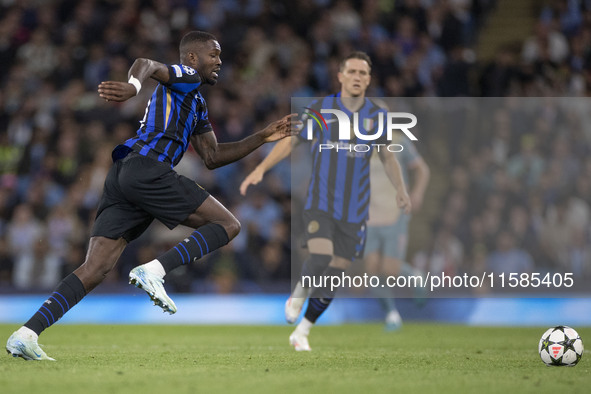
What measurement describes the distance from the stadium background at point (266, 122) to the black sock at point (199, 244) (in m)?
5.18

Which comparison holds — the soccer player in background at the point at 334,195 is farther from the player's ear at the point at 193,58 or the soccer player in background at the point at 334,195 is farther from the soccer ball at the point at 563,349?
the soccer ball at the point at 563,349

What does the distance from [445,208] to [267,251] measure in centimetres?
267

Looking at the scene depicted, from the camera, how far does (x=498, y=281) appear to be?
35.5 ft

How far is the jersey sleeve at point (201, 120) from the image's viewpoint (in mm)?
6686

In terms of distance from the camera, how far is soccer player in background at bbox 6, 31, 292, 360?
245 inches

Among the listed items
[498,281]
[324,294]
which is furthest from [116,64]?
[324,294]

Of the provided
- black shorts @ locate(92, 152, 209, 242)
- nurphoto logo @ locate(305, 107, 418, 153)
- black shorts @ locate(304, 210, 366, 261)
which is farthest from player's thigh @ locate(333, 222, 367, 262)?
black shorts @ locate(92, 152, 209, 242)

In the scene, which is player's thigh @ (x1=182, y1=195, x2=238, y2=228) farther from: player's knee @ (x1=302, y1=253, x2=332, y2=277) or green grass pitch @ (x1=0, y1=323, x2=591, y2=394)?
player's knee @ (x1=302, y1=253, x2=332, y2=277)

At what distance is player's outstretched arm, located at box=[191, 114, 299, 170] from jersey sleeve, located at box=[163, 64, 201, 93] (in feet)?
1.98

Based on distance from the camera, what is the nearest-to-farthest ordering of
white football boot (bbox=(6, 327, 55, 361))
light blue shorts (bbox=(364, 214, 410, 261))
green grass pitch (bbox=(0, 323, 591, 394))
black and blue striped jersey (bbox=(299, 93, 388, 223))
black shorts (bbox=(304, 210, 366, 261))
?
green grass pitch (bbox=(0, 323, 591, 394)) < white football boot (bbox=(6, 327, 55, 361)) < black shorts (bbox=(304, 210, 366, 261)) < black and blue striped jersey (bbox=(299, 93, 388, 223)) < light blue shorts (bbox=(364, 214, 410, 261))

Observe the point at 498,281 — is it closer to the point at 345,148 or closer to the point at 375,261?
the point at 375,261

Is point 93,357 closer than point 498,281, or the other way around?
point 93,357

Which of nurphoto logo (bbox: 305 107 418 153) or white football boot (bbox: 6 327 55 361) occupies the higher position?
nurphoto logo (bbox: 305 107 418 153)

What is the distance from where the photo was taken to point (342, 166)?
A: 334 inches
